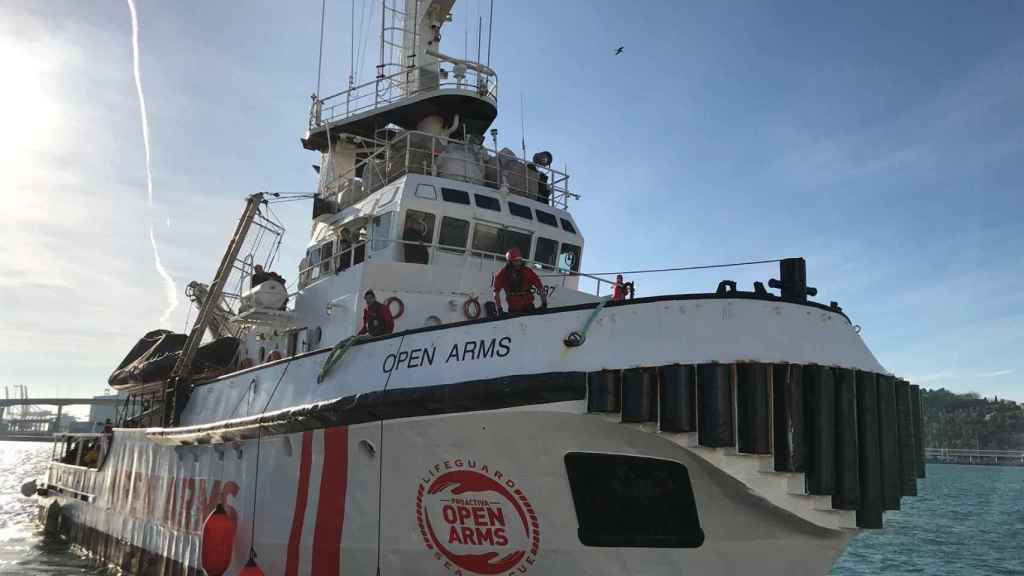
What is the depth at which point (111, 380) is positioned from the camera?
1794 cm

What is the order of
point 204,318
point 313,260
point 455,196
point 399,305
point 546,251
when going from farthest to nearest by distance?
point 204,318 → point 313,260 → point 546,251 → point 455,196 → point 399,305

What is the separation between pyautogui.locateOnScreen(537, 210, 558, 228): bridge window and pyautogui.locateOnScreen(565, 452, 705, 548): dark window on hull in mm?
6437

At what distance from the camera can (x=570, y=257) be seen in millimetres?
12828

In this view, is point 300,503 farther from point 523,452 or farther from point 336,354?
point 523,452

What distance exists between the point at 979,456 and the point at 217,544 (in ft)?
369

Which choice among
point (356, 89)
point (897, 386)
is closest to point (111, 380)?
point (356, 89)

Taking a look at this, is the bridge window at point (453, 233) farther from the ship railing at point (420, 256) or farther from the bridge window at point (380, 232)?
the bridge window at point (380, 232)

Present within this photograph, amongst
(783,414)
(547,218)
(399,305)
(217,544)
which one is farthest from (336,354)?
(783,414)

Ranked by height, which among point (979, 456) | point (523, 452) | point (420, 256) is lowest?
point (979, 456)

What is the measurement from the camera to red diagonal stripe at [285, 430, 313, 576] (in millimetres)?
8578

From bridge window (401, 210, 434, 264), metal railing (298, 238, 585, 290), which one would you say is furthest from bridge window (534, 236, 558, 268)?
bridge window (401, 210, 434, 264)

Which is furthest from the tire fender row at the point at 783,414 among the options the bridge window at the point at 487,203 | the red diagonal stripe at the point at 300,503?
the bridge window at the point at 487,203

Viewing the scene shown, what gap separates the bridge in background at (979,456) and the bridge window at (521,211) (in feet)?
327

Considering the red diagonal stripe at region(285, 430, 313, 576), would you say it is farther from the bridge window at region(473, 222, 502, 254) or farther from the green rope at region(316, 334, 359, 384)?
the bridge window at region(473, 222, 502, 254)
